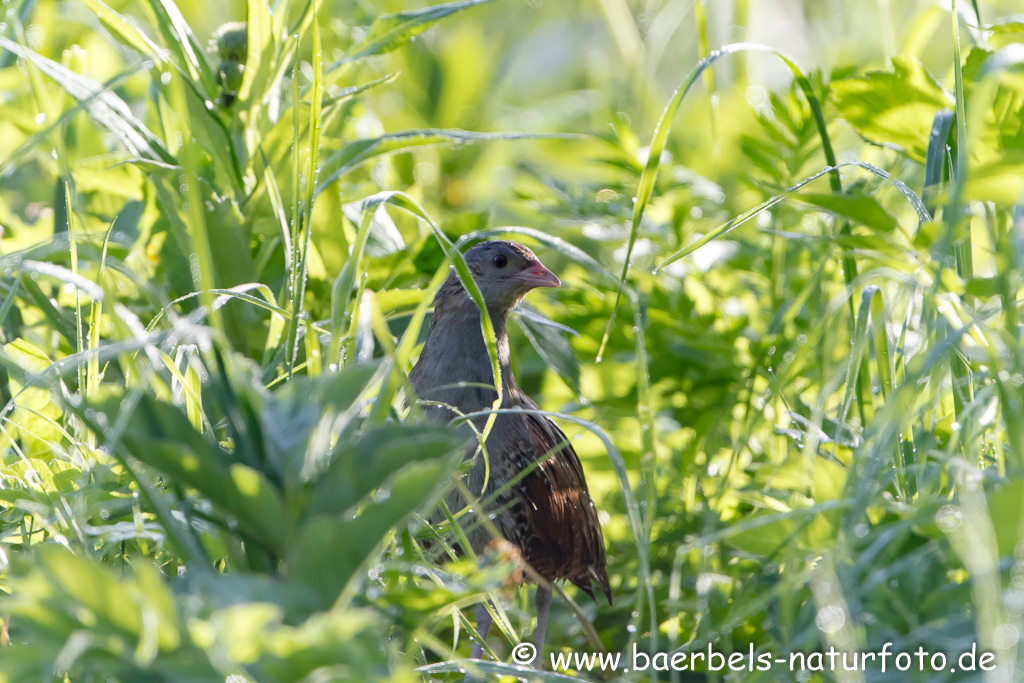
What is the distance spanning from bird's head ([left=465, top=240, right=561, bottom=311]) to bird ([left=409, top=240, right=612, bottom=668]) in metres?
0.07

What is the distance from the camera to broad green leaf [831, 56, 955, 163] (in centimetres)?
188

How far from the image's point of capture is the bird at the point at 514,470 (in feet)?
7.95

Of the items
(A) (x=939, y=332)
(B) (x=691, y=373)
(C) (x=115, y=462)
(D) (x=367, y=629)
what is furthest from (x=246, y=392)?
(B) (x=691, y=373)

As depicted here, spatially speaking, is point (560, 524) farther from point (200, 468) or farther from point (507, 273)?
point (200, 468)

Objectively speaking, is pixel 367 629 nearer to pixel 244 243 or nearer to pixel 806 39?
pixel 244 243

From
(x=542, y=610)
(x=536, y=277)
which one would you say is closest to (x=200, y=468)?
(x=542, y=610)

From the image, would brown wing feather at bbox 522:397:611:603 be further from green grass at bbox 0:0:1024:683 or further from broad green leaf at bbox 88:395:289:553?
broad green leaf at bbox 88:395:289:553

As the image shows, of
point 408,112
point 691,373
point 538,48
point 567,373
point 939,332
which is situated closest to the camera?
point 939,332

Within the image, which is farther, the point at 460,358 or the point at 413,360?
the point at 413,360

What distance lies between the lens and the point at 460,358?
105 inches

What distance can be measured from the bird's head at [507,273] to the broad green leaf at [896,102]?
1161 millimetres

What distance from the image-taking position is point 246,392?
3.83 feet

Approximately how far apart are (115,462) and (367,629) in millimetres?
703

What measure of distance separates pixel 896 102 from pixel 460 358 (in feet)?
4.46
